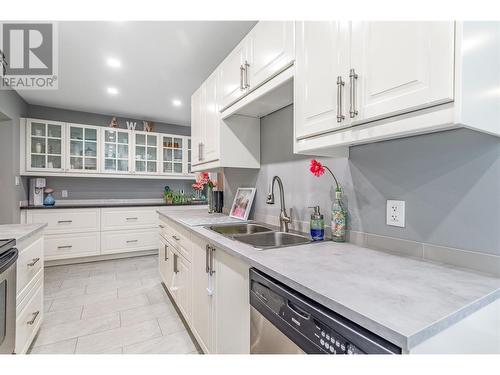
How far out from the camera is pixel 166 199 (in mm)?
4703

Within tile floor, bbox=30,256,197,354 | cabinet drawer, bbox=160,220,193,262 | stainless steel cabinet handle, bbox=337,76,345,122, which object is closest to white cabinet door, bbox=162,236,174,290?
cabinet drawer, bbox=160,220,193,262

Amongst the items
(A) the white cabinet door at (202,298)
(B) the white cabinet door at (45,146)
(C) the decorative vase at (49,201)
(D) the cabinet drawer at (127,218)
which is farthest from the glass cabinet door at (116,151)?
(A) the white cabinet door at (202,298)

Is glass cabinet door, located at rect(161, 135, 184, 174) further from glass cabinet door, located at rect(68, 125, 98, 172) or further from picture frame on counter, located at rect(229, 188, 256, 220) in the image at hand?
picture frame on counter, located at rect(229, 188, 256, 220)

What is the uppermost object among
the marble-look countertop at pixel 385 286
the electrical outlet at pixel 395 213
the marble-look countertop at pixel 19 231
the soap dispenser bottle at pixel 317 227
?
the electrical outlet at pixel 395 213

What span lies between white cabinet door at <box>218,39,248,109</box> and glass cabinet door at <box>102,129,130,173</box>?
2832 mm

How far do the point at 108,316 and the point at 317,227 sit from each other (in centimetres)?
206

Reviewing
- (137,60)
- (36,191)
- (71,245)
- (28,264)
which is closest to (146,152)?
(36,191)

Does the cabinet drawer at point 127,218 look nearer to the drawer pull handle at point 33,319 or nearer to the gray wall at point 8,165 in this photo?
the gray wall at point 8,165

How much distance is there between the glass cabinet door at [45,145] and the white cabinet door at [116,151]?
1.92 feet

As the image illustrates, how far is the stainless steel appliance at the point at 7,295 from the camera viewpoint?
50.3 inches

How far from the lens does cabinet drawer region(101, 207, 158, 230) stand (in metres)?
3.92

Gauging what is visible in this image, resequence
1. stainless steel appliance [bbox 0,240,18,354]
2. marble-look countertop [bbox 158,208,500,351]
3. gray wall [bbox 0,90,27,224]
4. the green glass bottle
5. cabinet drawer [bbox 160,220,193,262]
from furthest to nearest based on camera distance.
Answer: gray wall [bbox 0,90,27,224] → cabinet drawer [bbox 160,220,193,262] → the green glass bottle → stainless steel appliance [bbox 0,240,18,354] → marble-look countertop [bbox 158,208,500,351]
